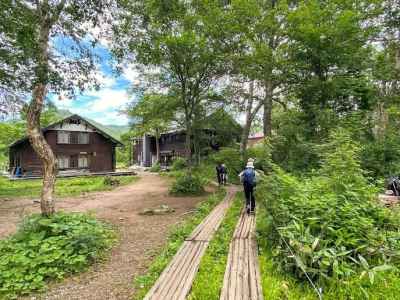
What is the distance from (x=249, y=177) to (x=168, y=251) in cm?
387

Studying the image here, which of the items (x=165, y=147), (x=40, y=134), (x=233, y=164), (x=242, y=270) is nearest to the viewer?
(x=242, y=270)

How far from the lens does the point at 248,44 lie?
43.7 ft

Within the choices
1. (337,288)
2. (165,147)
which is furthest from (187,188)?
(165,147)

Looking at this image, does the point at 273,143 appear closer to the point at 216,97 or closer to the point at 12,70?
the point at 216,97

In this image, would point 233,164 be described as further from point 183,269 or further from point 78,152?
point 78,152

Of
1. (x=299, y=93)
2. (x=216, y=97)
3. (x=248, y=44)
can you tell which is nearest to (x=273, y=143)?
(x=299, y=93)

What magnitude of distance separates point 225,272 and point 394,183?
31.7 ft

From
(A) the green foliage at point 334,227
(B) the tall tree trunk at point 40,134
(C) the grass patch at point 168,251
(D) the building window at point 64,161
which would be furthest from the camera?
(D) the building window at point 64,161

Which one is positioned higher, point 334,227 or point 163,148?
point 163,148

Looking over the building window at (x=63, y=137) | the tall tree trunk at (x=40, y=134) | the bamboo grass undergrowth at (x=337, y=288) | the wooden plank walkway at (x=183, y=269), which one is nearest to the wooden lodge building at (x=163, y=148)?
the building window at (x=63, y=137)

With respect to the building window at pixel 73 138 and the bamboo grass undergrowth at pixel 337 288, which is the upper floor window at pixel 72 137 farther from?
the bamboo grass undergrowth at pixel 337 288

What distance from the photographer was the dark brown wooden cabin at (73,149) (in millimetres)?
29016

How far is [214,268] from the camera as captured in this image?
4711 mm

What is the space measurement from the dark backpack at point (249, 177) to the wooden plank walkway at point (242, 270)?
2.03m
